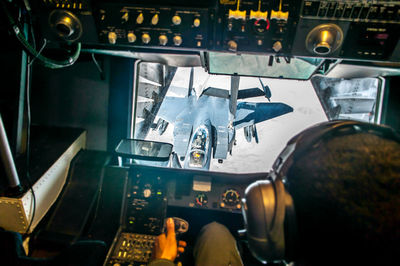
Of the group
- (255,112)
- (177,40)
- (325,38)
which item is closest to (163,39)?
(177,40)

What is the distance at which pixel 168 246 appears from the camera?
1.54 m

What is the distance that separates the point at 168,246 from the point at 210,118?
3.41ft

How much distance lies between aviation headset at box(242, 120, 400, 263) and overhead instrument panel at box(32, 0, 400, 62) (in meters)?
0.72

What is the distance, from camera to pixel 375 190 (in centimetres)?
57

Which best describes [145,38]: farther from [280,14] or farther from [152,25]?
[280,14]

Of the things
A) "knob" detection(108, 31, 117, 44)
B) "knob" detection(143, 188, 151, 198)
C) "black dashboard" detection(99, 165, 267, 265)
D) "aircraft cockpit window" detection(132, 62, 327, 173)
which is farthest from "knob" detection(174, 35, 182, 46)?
"knob" detection(143, 188, 151, 198)

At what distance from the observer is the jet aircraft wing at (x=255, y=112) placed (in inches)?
79.4

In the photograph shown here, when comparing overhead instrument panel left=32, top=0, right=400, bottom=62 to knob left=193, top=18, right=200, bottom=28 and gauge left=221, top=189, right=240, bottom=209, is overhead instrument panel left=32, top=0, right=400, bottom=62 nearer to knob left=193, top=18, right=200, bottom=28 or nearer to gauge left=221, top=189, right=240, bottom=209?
knob left=193, top=18, right=200, bottom=28

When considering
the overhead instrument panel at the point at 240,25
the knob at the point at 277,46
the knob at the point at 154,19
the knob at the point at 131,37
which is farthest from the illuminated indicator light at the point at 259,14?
the knob at the point at 131,37

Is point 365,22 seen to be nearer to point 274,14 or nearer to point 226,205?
point 274,14

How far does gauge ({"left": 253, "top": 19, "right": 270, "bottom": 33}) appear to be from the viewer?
130cm

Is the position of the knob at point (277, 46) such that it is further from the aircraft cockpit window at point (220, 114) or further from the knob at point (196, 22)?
the aircraft cockpit window at point (220, 114)

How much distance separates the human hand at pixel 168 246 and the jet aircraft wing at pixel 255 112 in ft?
3.08

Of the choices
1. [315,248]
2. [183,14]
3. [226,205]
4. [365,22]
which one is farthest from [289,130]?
[315,248]
